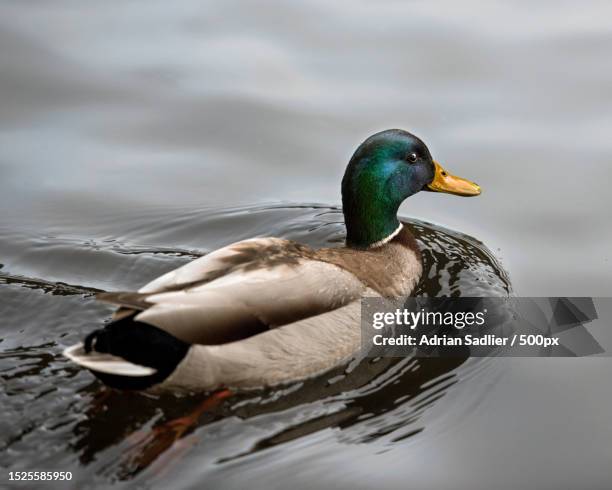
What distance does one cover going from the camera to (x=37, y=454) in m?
4.47

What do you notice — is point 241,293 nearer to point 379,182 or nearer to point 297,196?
point 379,182

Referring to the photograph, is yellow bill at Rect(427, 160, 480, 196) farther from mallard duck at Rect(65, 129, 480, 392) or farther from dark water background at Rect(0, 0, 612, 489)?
mallard duck at Rect(65, 129, 480, 392)

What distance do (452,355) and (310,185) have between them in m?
2.22

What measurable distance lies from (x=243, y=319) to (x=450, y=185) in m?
1.97

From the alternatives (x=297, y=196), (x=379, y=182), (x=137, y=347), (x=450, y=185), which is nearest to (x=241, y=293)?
(x=137, y=347)

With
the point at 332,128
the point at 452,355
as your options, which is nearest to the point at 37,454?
the point at 452,355

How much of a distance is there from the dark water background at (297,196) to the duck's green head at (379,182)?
54 centimetres

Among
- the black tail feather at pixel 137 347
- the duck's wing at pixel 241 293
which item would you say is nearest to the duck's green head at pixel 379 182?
the duck's wing at pixel 241 293

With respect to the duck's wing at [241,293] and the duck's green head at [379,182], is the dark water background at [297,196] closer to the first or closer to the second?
the duck's wing at [241,293]

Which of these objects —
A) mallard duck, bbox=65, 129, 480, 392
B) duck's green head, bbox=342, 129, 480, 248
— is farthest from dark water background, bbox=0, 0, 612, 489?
duck's green head, bbox=342, 129, 480, 248

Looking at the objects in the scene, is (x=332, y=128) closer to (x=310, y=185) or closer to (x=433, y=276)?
(x=310, y=185)

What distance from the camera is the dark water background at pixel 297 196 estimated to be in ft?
15.3

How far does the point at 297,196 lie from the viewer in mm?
7230

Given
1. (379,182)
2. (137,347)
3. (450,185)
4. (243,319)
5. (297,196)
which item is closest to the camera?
(137,347)
